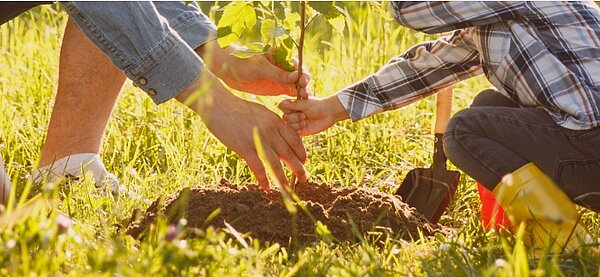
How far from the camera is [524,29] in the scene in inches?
92.9

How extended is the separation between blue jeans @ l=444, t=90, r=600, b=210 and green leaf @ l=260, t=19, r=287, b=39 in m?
0.48

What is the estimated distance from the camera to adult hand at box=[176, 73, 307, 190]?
7.53 ft

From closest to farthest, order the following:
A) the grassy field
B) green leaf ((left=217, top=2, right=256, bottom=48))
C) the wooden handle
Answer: the grassy field → green leaf ((left=217, top=2, right=256, bottom=48)) → the wooden handle

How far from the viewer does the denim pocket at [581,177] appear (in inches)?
92.1

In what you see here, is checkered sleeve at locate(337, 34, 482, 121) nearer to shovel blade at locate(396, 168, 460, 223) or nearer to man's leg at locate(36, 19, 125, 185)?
shovel blade at locate(396, 168, 460, 223)

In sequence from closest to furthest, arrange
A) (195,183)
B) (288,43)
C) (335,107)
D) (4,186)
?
(4,186) → (288,43) → (335,107) → (195,183)

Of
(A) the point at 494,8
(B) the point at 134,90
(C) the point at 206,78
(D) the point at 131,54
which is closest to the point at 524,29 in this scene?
(A) the point at 494,8

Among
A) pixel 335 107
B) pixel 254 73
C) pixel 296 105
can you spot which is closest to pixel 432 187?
pixel 335 107

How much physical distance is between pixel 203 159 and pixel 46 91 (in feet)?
2.63

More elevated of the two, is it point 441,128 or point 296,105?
point 296,105

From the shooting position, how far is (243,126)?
2307 millimetres

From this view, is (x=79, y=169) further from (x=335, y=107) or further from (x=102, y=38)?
(x=335, y=107)

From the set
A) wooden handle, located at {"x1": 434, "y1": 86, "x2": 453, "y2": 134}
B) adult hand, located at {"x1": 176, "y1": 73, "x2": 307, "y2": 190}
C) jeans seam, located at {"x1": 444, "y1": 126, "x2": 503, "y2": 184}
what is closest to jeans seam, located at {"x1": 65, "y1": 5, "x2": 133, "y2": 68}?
adult hand, located at {"x1": 176, "y1": 73, "x2": 307, "y2": 190}

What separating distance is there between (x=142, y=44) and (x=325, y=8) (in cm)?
44
